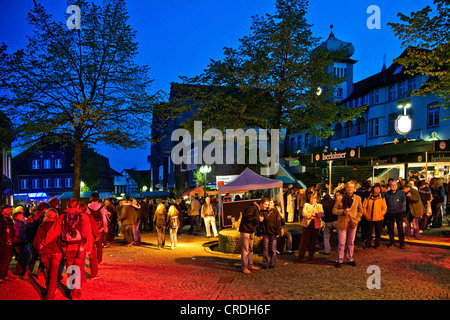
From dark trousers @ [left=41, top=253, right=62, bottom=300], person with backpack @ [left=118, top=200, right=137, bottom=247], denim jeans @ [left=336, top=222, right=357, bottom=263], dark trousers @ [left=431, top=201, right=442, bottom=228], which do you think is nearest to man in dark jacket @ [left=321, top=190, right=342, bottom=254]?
denim jeans @ [left=336, top=222, right=357, bottom=263]

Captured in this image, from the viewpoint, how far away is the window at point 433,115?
3111cm

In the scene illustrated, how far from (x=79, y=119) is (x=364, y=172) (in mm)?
24577

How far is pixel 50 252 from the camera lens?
655cm

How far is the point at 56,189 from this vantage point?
2621 inches

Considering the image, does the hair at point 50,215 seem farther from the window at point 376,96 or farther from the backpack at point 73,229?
the window at point 376,96

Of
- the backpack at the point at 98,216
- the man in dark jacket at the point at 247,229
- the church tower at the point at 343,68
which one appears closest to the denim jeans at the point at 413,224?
the man in dark jacket at the point at 247,229

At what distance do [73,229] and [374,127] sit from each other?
39358 mm

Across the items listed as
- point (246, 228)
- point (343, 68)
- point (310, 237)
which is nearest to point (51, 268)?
point (246, 228)

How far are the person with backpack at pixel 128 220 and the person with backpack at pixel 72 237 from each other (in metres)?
7.30

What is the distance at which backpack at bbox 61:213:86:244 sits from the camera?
656cm

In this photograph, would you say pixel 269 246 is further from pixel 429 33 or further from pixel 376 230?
pixel 429 33

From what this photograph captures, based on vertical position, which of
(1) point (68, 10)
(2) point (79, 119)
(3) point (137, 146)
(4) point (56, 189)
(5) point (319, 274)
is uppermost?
(1) point (68, 10)
